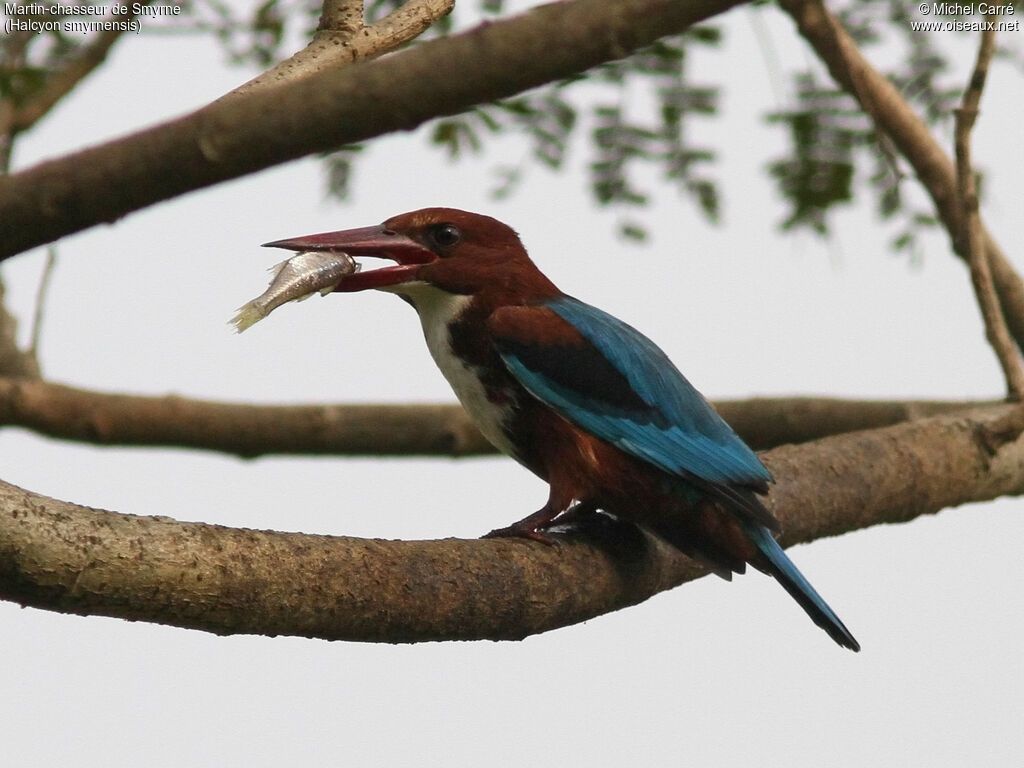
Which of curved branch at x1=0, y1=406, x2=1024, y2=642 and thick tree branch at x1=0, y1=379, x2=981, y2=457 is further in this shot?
thick tree branch at x1=0, y1=379, x2=981, y2=457

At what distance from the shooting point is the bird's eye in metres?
4.45

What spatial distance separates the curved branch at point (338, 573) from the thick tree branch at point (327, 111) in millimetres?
824

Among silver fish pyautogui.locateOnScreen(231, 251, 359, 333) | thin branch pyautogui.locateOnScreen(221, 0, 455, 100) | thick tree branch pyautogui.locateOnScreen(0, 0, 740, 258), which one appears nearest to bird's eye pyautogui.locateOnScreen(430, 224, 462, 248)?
silver fish pyautogui.locateOnScreen(231, 251, 359, 333)

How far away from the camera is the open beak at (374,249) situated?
4.13m

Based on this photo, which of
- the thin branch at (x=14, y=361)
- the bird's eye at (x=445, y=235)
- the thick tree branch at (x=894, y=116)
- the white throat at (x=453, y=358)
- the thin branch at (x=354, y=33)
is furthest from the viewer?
the thin branch at (x=14, y=361)

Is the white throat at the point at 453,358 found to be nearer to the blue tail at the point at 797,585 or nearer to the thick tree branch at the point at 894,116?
the blue tail at the point at 797,585

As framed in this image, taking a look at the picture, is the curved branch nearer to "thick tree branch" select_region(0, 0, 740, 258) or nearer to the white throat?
the white throat

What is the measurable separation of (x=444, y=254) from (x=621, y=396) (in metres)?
0.72

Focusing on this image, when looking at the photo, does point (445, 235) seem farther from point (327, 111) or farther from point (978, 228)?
point (327, 111)

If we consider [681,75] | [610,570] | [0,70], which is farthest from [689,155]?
[0,70]

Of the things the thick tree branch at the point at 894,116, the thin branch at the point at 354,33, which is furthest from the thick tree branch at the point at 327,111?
the thick tree branch at the point at 894,116

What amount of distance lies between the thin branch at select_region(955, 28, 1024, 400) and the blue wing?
45.0 inches

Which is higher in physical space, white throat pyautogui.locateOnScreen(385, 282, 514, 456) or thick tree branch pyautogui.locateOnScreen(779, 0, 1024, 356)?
thick tree branch pyautogui.locateOnScreen(779, 0, 1024, 356)

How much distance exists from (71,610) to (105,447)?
2.92 m
